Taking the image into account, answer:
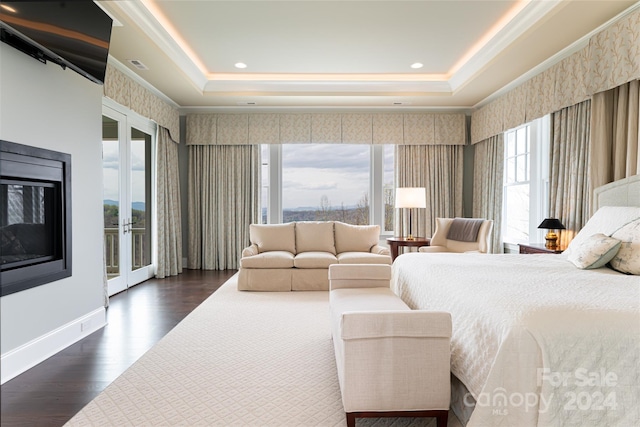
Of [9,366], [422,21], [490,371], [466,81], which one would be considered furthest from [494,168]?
[9,366]

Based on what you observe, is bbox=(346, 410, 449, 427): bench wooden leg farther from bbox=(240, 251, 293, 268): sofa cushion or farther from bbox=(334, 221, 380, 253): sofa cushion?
bbox=(334, 221, 380, 253): sofa cushion

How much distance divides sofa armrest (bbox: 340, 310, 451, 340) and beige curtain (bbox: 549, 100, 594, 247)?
9.03 ft

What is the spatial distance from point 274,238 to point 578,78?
3681mm

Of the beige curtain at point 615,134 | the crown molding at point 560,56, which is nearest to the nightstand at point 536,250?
the beige curtain at point 615,134

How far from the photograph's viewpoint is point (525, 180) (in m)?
4.85

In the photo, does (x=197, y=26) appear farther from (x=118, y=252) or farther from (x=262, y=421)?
(x=262, y=421)

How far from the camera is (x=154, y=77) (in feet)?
14.9

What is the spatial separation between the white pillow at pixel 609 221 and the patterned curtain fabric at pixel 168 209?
4.86 meters

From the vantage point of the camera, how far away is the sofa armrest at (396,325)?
1615 millimetres

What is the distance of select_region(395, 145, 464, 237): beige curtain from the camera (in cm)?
621

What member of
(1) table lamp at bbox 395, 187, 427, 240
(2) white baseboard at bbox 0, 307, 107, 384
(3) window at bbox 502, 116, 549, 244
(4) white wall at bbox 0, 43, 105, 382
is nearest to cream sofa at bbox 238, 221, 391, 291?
(1) table lamp at bbox 395, 187, 427, 240

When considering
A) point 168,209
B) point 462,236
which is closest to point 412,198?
point 462,236

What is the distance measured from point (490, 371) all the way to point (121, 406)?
5.80ft

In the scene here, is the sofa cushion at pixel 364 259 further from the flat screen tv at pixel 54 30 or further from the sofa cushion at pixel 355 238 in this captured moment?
the flat screen tv at pixel 54 30
